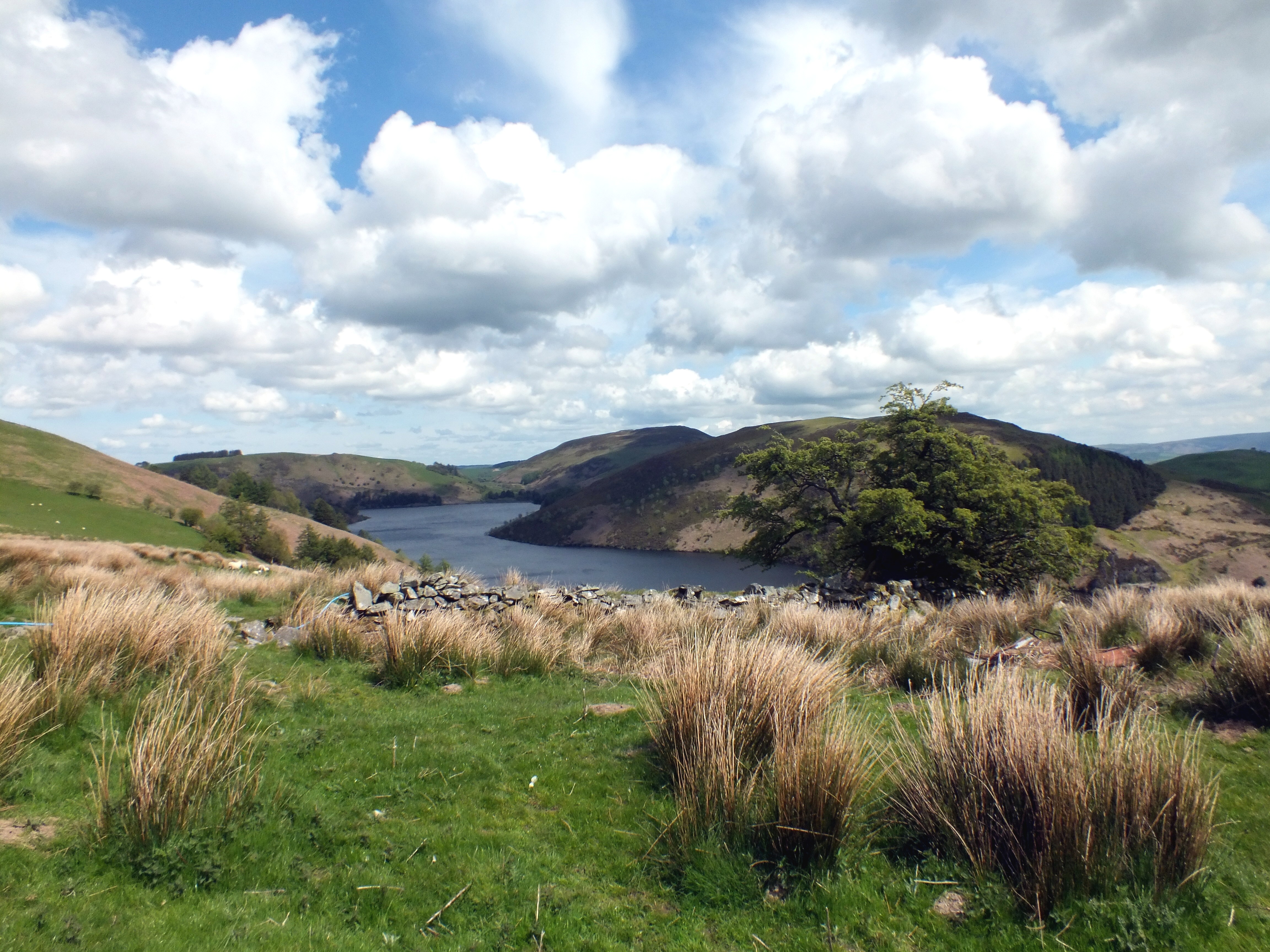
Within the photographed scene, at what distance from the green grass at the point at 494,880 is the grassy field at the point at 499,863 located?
1 cm

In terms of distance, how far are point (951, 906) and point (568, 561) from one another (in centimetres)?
9469

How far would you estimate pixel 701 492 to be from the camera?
132250mm

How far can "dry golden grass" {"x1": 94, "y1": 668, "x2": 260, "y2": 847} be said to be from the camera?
373cm

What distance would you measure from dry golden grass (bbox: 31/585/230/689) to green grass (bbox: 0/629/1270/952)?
2.33ft

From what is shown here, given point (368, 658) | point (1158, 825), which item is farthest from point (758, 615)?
point (1158, 825)

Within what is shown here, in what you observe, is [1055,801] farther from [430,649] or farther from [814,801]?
[430,649]

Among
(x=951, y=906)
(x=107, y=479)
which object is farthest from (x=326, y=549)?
(x=951, y=906)

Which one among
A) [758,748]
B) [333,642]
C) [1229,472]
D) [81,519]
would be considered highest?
[81,519]

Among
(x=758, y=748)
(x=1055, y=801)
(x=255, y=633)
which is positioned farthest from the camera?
(x=255, y=633)

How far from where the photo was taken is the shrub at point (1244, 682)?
571 cm

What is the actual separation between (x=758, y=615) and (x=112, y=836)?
989cm

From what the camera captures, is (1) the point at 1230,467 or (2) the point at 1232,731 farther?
(1) the point at 1230,467


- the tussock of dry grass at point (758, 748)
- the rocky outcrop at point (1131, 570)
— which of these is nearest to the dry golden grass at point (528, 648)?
the tussock of dry grass at point (758, 748)

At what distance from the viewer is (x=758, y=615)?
1217 cm
